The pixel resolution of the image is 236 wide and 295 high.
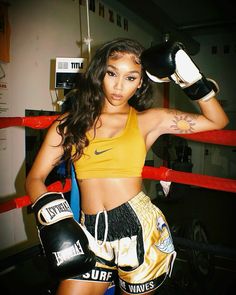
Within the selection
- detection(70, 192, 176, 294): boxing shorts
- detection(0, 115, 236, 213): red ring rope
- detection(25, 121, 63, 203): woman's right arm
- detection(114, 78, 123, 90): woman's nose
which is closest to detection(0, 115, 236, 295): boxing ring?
detection(0, 115, 236, 213): red ring rope

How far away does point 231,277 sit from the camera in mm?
2461

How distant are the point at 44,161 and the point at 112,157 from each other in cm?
28

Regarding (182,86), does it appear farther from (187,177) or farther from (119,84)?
(187,177)

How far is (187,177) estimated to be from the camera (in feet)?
4.19

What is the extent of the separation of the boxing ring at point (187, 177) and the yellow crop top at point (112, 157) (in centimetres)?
26

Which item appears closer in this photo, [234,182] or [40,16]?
[234,182]

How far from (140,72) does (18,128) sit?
1667mm

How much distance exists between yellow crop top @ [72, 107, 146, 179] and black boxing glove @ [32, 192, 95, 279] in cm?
20

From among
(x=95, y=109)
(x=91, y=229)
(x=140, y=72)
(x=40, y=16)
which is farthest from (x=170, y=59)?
(x=40, y=16)

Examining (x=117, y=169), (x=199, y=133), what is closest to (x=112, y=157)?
(x=117, y=169)

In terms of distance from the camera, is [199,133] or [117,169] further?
[199,133]

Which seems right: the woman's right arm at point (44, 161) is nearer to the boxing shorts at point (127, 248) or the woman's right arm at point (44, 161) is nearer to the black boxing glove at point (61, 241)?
the black boxing glove at point (61, 241)

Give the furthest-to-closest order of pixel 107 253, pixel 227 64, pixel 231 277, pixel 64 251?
pixel 227 64, pixel 231 277, pixel 107 253, pixel 64 251

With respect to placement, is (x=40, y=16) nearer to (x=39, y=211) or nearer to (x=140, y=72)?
(x=140, y=72)
